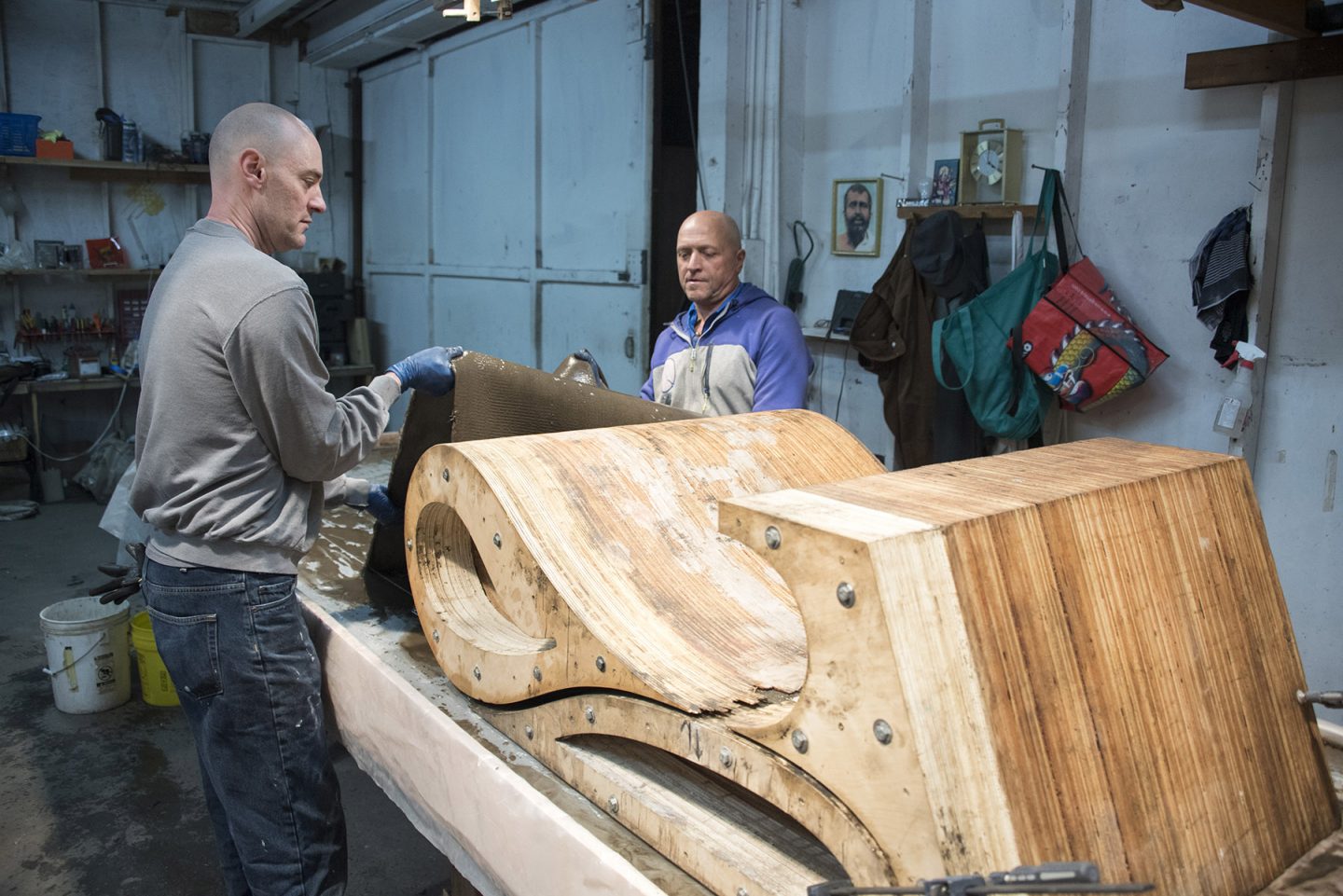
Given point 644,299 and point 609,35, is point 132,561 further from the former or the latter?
point 609,35

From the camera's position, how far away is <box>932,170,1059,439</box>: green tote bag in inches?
129

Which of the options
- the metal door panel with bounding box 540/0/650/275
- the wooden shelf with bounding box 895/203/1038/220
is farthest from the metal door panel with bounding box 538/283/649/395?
the wooden shelf with bounding box 895/203/1038/220

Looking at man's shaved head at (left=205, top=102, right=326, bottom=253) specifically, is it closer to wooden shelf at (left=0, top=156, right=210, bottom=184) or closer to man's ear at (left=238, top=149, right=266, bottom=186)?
man's ear at (left=238, top=149, right=266, bottom=186)

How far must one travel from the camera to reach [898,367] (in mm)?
3713

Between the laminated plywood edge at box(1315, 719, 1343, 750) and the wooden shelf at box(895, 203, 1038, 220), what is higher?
the wooden shelf at box(895, 203, 1038, 220)

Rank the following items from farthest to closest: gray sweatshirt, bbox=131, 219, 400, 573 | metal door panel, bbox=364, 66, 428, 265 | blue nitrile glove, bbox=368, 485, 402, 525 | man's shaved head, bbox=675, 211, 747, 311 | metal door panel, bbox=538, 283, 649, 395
Answer: metal door panel, bbox=364, 66, 428, 265, metal door panel, bbox=538, 283, 649, 395, man's shaved head, bbox=675, 211, 747, 311, blue nitrile glove, bbox=368, 485, 402, 525, gray sweatshirt, bbox=131, 219, 400, 573

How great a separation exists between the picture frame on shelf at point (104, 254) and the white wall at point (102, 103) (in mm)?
212

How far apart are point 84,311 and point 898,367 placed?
5.67 meters

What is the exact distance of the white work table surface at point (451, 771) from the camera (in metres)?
1.22

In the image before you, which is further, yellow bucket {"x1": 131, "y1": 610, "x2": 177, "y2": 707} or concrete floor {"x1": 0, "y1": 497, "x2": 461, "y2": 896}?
yellow bucket {"x1": 131, "y1": 610, "x2": 177, "y2": 707}

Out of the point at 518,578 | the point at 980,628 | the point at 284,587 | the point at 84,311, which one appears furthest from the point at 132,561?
the point at 84,311

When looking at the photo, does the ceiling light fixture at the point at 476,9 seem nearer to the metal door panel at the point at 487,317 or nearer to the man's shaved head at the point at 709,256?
the man's shaved head at the point at 709,256

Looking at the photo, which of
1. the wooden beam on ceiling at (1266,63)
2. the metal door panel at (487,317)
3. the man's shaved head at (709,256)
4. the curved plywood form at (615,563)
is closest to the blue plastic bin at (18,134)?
the metal door panel at (487,317)

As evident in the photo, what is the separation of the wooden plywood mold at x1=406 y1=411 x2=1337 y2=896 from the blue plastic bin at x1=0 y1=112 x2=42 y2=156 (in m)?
5.97
